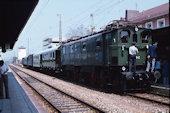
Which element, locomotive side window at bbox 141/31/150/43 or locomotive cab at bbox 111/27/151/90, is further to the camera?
locomotive side window at bbox 141/31/150/43

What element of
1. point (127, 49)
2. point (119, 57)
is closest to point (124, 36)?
point (127, 49)

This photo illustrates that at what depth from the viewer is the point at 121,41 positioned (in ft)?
37.4

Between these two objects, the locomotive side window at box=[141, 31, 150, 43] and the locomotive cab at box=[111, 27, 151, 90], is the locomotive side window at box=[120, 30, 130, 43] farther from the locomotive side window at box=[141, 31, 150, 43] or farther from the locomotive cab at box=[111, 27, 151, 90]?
the locomotive side window at box=[141, 31, 150, 43]

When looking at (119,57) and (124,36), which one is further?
(124,36)

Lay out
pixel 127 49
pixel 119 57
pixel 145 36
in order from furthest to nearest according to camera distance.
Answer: pixel 145 36 < pixel 127 49 < pixel 119 57

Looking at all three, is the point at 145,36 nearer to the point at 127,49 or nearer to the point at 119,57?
the point at 127,49

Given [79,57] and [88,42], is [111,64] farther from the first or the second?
[79,57]

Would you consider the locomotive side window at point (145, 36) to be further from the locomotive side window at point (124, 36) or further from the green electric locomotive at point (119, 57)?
the locomotive side window at point (124, 36)

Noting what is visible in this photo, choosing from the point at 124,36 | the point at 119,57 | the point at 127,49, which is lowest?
the point at 119,57

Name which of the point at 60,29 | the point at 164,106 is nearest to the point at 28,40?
the point at 60,29

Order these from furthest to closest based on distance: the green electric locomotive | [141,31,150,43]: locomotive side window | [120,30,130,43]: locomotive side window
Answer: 1. [141,31,150,43]: locomotive side window
2. [120,30,130,43]: locomotive side window
3. the green electric locomotive

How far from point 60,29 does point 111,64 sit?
29.5 meters

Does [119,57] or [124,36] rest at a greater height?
[124,36]

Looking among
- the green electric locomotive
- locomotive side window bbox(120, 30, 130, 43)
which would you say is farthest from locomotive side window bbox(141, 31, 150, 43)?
locomotive side window bbox(120, 30, 130, 43)
